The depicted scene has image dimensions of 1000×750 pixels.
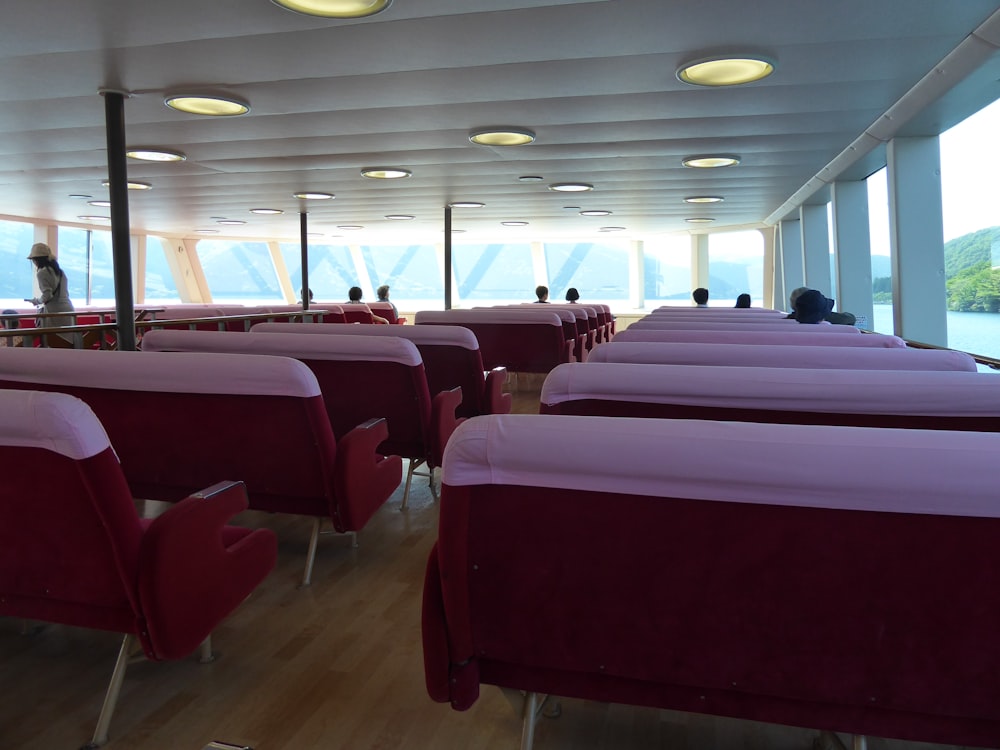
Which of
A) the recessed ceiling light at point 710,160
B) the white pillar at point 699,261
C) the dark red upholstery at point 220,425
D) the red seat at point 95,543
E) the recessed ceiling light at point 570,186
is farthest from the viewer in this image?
the white pillar at point 699,261

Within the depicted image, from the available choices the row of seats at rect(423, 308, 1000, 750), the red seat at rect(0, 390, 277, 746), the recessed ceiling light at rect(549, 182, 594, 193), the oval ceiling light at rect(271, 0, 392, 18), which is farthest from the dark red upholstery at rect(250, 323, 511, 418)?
the recessed ceiling light at rect(549, 182, 594, 193)

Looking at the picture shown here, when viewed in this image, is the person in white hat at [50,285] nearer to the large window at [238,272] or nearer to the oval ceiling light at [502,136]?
the oval ceiling light at [502,136]

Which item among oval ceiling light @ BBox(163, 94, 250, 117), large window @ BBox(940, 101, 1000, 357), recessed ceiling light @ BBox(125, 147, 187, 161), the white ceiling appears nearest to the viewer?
the white ceiling

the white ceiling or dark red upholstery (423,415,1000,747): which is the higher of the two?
the white ceiling

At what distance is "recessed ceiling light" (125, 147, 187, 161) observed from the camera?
7.48m

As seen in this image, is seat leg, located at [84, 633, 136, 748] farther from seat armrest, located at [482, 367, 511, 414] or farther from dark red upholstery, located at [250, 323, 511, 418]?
seat armrest, located at [482, 367, 511, 414]

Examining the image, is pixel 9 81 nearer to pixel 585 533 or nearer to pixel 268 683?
pixel 268 683

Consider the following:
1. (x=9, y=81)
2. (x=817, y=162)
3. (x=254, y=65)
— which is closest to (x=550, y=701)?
(x=254, y=65)

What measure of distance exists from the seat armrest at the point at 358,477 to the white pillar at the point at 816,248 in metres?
10.2

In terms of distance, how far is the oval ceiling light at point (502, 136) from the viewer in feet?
21.7

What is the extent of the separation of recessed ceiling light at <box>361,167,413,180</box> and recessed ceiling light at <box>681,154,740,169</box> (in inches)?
139

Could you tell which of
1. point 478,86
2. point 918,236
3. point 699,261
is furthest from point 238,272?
point 918,236

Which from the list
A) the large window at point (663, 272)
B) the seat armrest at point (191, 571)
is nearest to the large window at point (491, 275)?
the large window at point (663, 272)

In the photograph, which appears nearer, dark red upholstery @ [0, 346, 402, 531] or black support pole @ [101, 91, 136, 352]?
dark red upholstery @ [0, 346, 402, 531]
